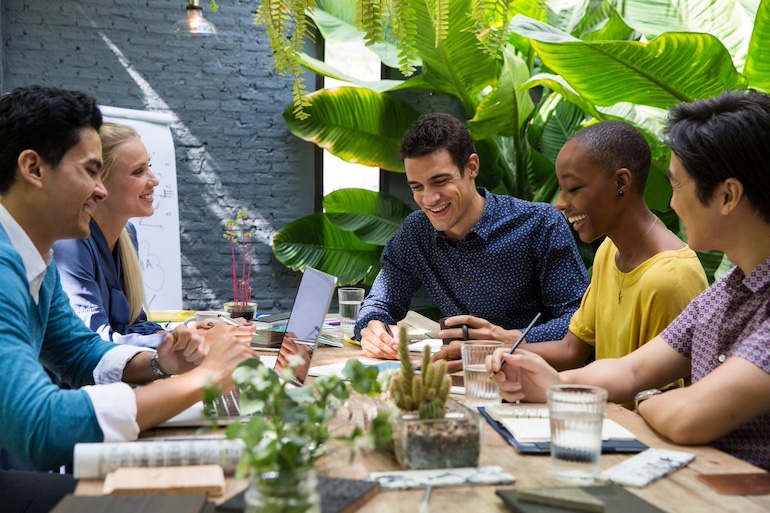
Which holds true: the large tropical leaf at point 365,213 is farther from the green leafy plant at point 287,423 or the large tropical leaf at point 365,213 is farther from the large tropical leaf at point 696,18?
the green leafy plant at point 287,423

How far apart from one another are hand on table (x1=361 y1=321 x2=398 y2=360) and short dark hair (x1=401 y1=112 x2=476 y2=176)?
2.56 ft

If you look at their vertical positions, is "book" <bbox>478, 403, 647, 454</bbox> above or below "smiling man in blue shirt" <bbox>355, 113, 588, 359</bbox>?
below

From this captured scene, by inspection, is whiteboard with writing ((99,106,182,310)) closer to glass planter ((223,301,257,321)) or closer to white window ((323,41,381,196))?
white window ((323,41,381,196))

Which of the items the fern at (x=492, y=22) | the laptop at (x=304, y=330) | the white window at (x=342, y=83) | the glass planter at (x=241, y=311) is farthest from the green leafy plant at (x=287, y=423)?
the white window at (x=342, y=83)

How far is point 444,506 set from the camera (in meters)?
1.04

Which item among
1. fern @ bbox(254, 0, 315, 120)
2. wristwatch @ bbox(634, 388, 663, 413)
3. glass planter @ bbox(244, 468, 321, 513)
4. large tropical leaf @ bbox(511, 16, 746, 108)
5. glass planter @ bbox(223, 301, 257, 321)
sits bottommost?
wristwatch @ bbox(634, 388, 663, 413)

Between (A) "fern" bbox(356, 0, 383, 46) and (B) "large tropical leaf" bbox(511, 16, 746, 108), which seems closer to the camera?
(A) "fern" bbox(356, 0, 383, 46)

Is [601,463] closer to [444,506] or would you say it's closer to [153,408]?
[444,506]

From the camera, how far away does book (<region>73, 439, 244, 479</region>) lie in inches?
45.4

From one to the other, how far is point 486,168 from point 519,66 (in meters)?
0.99

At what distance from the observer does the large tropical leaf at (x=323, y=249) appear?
598 cm

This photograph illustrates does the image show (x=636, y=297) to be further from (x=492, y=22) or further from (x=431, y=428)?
(x=431, y=428)

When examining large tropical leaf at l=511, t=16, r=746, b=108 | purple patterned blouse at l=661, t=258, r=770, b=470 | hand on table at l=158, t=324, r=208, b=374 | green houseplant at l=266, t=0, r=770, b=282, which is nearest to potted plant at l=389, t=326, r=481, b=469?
purple patterned blouse at l=661, t=258, r=770, b=470

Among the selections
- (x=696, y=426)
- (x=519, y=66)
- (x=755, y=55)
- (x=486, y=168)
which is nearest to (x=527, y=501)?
(x=696, y=426)
